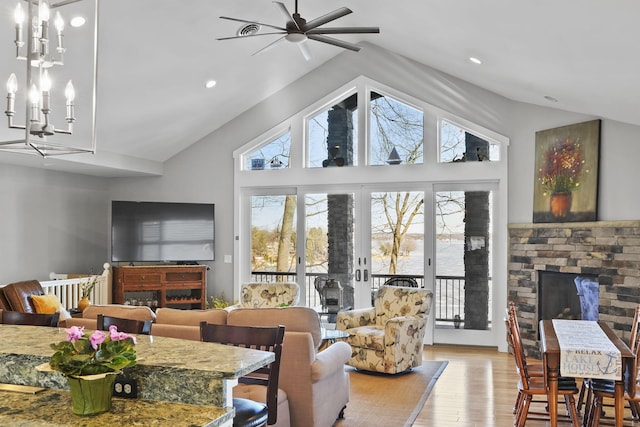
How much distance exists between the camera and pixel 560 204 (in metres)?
7.03

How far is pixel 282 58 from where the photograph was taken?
26.2 feet

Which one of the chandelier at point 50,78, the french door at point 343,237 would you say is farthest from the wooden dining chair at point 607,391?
the french door at point 343,237

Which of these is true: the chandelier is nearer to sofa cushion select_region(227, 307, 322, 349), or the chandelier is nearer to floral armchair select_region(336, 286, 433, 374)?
sofa cushion select_region(227, 307, 322, 349)

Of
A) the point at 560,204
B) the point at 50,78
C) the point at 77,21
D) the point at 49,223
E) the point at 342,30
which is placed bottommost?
the point at 49,223

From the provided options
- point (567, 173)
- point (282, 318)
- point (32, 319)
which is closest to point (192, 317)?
point (282, 318)

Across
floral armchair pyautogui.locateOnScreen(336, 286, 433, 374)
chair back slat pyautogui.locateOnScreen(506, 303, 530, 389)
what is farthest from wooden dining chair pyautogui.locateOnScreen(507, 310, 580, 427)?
floral armchair pyautogui.locateOnScreen(336, 286, 433, 374)

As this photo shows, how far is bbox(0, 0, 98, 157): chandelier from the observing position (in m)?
2.76

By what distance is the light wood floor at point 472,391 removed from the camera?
4.89m

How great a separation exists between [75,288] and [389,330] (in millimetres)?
4163

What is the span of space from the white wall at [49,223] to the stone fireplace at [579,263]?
240 inches

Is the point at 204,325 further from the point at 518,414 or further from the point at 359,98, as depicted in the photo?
the point at 359,98

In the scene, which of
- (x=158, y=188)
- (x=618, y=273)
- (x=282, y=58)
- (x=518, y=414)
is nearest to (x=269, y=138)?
(x=282, y=58)

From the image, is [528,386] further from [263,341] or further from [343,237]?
[343,237]

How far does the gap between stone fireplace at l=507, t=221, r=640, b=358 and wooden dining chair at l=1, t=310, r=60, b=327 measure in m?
5.29
